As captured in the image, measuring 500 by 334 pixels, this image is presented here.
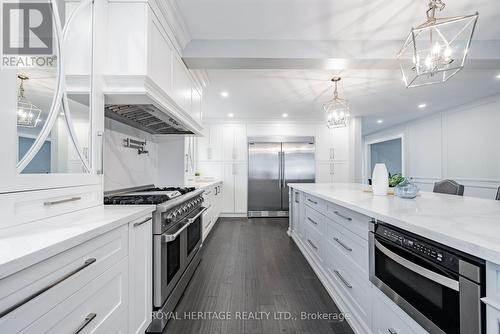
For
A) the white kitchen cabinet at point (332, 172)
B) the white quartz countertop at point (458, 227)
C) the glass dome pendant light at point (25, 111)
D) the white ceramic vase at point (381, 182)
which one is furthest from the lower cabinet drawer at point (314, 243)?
the white kitchen cabinet at point (332, 172)

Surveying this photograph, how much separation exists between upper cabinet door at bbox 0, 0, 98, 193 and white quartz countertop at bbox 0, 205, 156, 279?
17 centimetres

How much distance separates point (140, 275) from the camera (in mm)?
1334

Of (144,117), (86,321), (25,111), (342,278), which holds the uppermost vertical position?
(144,117)

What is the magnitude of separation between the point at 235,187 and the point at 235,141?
114cm

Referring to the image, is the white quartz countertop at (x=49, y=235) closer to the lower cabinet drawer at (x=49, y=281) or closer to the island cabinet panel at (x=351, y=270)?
the lower cabinet drawer at (x=49, y=281)

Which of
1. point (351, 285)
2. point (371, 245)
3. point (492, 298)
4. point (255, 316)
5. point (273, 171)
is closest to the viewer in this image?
point (492, 298)

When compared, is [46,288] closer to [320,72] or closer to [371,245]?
[371,245]

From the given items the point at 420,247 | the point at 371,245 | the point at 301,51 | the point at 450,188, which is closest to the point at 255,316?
the point at 371,245

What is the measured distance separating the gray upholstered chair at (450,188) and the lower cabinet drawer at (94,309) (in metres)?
3.26

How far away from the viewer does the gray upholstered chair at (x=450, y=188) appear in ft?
7.93

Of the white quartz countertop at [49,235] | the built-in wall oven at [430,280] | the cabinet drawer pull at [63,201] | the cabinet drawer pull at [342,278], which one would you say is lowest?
the cabinet drawer pull at [342,278]

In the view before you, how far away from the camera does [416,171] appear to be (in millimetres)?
5969

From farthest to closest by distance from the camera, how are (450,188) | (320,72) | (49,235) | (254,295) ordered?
1. (320,72)
2. (450,188)
3. (254,295)
4. (49,235)

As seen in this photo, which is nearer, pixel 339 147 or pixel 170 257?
pixel 170 257
